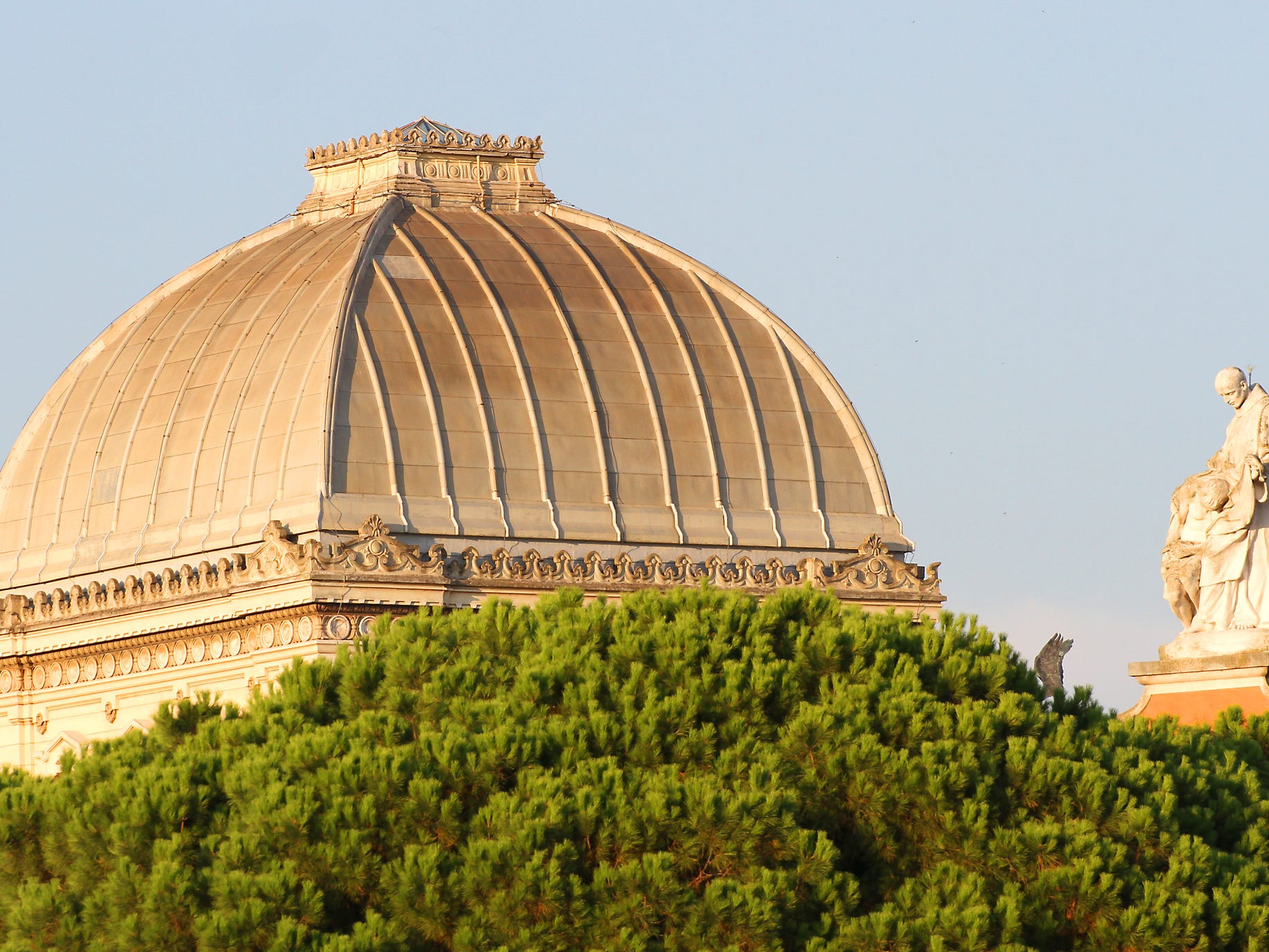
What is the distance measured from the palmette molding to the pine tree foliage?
67.3ft

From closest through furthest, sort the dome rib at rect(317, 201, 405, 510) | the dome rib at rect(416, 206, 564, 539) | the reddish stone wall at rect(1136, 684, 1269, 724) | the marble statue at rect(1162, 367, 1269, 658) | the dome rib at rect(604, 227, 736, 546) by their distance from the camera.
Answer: the marble statue at rect(1162, 367, 1269, 658)
the reddish stone wall at rect(1136, 684, 1269, 724)
the dome rib at rect(317, 201, 405, 510)
the dome rib at rect(416, 206, 564, 539)
the dome rib at rect(604, 227, 736, 546)

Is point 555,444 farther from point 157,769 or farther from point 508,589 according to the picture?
point 157,769

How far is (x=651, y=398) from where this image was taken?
73438 mm

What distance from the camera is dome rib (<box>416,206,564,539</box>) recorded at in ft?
234

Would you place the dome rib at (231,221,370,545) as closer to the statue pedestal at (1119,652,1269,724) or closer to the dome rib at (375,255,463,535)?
the dome rib at (375,255,463,535)

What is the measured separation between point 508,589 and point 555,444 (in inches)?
189

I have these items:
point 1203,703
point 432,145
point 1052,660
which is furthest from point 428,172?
point 1203,703

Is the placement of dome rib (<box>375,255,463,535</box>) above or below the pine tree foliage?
above

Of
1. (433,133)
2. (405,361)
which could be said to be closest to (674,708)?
(405,361)

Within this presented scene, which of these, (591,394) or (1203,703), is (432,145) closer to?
(591,394)

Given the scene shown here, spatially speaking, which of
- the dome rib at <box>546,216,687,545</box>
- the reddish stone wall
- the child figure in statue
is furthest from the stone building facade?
the child figure in statue

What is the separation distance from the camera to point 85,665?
237 feet

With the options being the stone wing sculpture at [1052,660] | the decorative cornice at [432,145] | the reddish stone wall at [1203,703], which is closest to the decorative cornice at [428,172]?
the decorative cornice at [432,145]

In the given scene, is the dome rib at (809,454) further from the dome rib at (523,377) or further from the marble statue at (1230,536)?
the marble statue at (1230,536)
